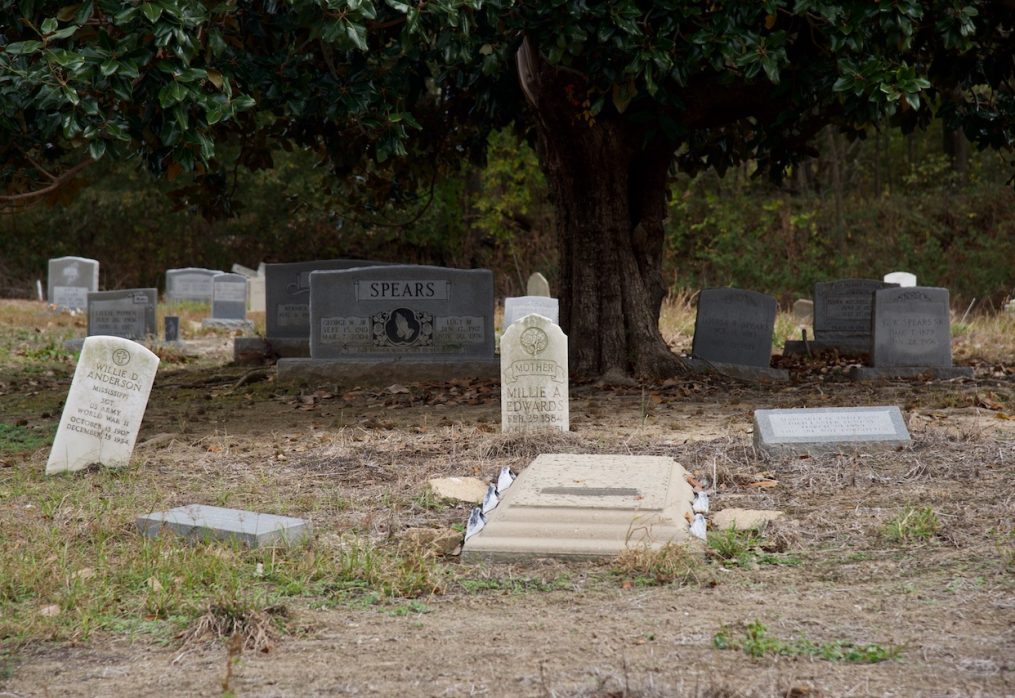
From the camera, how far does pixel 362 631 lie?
15.3ft

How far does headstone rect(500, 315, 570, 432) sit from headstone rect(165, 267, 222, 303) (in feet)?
58.4

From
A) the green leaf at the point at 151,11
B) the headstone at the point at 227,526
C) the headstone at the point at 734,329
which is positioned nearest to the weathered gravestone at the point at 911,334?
the headstone at the point at 734,329

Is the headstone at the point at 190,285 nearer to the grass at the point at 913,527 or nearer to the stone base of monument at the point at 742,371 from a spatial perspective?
the stone base of monument at the point at 742,371

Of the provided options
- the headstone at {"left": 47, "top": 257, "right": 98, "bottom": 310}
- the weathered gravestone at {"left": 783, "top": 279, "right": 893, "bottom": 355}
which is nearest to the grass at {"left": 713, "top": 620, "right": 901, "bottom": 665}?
the weathered gravestone at {"left": 783, "top": 279, "right": 893, "bottom": 355}

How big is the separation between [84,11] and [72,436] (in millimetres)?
2739

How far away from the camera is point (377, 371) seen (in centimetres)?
→ 1256

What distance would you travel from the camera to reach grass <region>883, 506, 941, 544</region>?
18.7 ft

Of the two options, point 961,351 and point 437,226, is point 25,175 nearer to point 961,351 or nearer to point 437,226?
point 961,351

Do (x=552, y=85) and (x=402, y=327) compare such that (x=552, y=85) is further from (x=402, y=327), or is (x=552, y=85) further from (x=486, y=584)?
(x=486, y=584)

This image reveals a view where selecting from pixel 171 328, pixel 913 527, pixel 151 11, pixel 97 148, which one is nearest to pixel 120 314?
pixel 171 328

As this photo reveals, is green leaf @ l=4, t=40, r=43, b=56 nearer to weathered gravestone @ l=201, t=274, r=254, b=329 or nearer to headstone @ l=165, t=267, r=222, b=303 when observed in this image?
weathered gravestone @ l=201, t=274, r=254, b=329

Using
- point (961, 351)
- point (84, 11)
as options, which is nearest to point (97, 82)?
point (84, 11)

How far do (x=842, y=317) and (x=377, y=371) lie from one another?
673 centimetres

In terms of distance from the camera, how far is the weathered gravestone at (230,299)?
71.1ft
